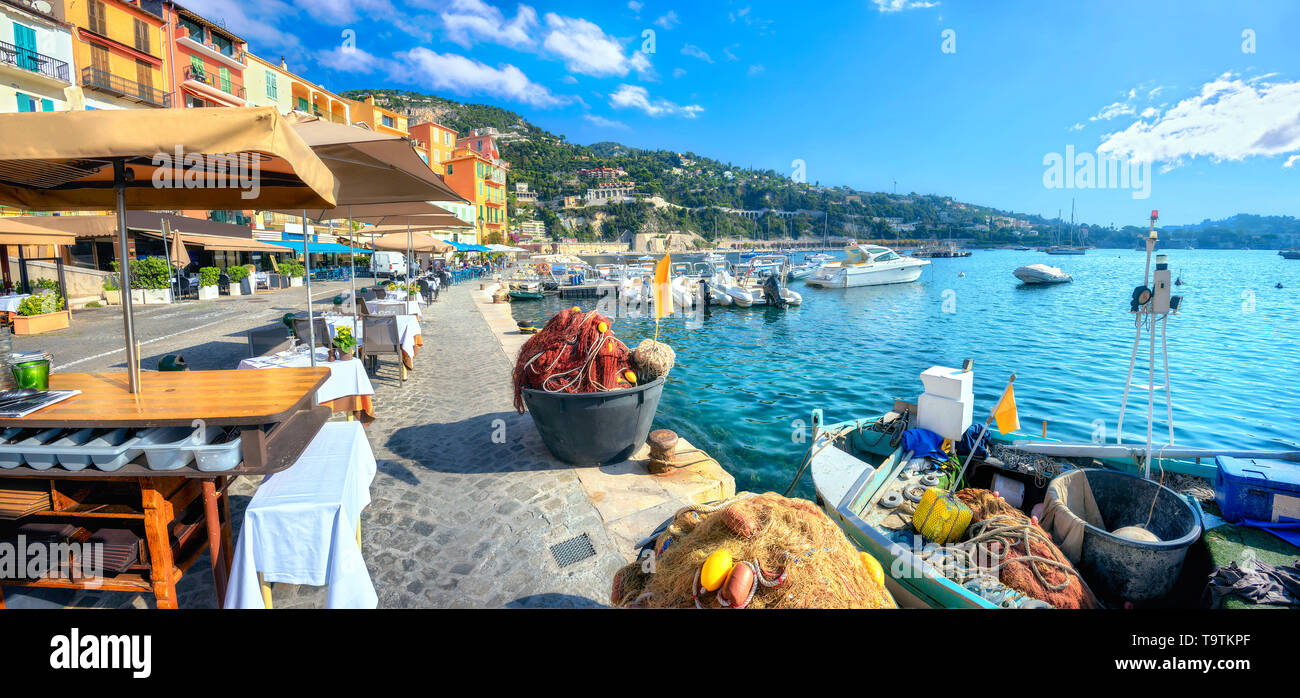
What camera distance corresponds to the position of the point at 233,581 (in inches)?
99.1

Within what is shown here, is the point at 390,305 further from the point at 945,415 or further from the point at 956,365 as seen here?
the point at 956,365

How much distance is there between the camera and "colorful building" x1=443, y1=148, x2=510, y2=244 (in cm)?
5841

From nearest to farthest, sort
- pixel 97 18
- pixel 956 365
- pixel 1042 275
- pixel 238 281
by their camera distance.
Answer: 1. pixel 956 365
2. pixel 238 281
3. pixel 97 18
4. pixel 1042 275

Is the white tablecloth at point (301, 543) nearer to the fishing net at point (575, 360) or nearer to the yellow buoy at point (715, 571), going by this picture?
the yellow buoy at point (715, 571)

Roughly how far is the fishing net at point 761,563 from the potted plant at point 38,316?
1727 centimetres

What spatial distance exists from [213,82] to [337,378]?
39498 mm

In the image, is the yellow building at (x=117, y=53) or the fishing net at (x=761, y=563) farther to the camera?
the yellow building at (x=117, y=53)

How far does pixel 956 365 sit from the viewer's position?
15.3 meters

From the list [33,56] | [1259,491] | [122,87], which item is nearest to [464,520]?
[1259,491]

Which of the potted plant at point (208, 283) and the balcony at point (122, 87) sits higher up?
the balcony at point (122, 87)

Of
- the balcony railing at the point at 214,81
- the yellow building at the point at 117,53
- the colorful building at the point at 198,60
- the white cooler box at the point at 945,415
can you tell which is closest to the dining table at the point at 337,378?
the white cooler box at the point at 945,415

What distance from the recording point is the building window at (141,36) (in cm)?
2764

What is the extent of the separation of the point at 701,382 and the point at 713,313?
52.6 ft
